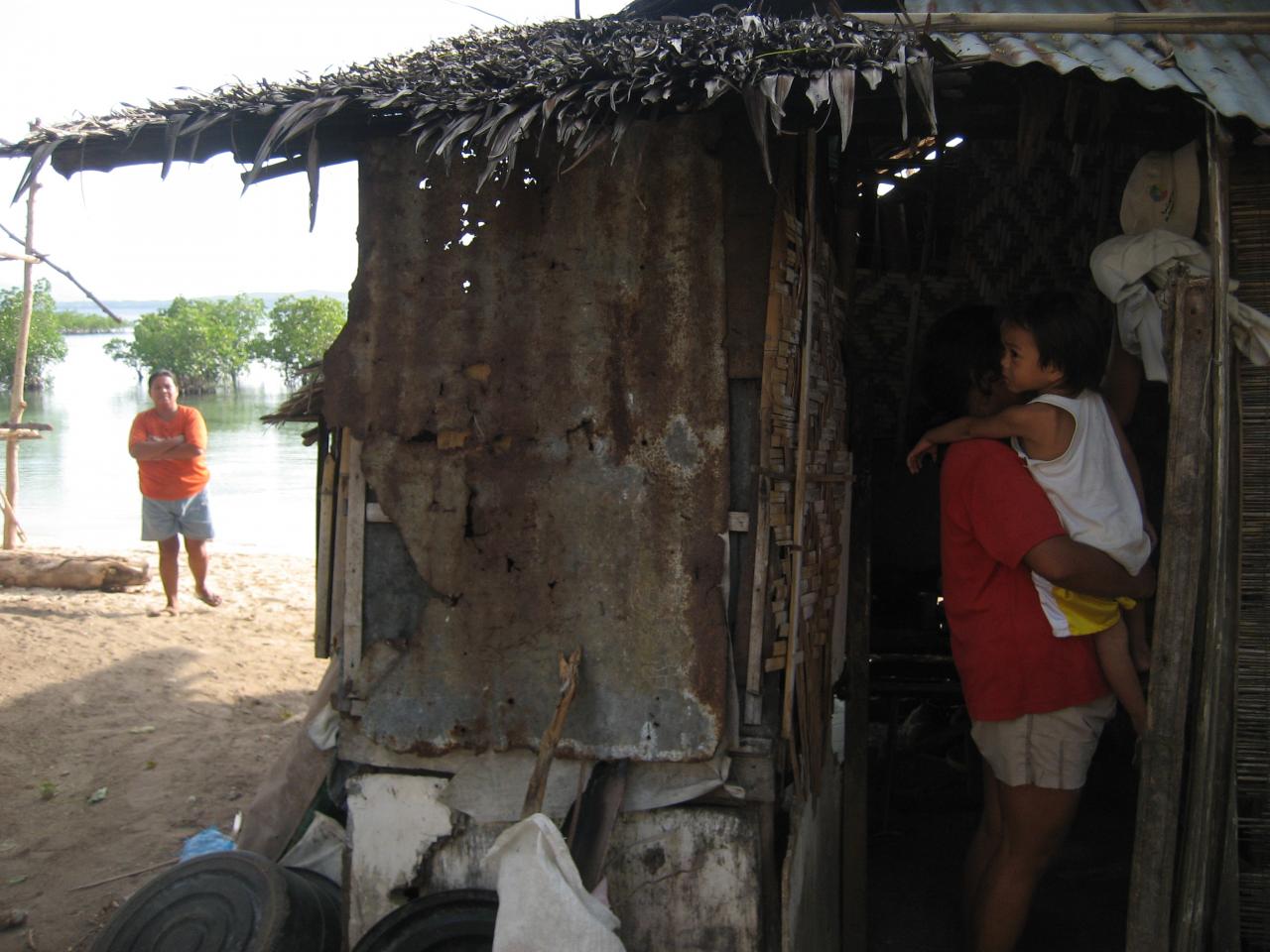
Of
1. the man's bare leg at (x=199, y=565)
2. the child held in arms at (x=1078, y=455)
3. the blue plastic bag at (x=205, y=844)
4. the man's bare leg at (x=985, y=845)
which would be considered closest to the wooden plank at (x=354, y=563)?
the blue plastic bag at (x=205, y=844)

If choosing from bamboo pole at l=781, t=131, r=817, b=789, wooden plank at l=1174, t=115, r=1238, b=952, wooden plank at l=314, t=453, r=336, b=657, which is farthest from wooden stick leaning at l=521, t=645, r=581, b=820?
wooden plank at l=1174, t=115, r=1238, b=952

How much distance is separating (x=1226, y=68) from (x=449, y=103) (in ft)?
7.09

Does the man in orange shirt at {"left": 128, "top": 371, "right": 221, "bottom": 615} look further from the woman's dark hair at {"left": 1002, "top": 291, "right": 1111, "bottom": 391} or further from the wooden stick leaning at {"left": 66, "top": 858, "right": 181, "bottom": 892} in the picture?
the woman's dark hair at {"left": 1002, "top": 291, "right": 1111, "bottom": 391}

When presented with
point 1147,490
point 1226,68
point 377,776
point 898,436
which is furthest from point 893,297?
point 377,776

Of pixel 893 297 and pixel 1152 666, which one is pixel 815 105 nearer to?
pixel 1152 666

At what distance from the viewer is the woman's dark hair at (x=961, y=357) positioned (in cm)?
354

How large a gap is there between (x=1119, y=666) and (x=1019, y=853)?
65 centimetres

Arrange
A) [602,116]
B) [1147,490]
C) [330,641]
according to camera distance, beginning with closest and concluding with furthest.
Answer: [602,116] < [330,641] < [1147,490]

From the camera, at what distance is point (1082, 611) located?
314cm

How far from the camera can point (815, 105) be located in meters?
Answer: 2.55

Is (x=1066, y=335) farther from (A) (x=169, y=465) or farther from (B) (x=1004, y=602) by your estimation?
(A) (x=169, y=465)

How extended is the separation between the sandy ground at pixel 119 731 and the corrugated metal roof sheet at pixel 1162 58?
4629mm

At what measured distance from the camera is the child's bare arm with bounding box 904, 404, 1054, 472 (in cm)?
310

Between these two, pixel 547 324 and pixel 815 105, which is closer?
pixel 815 105
